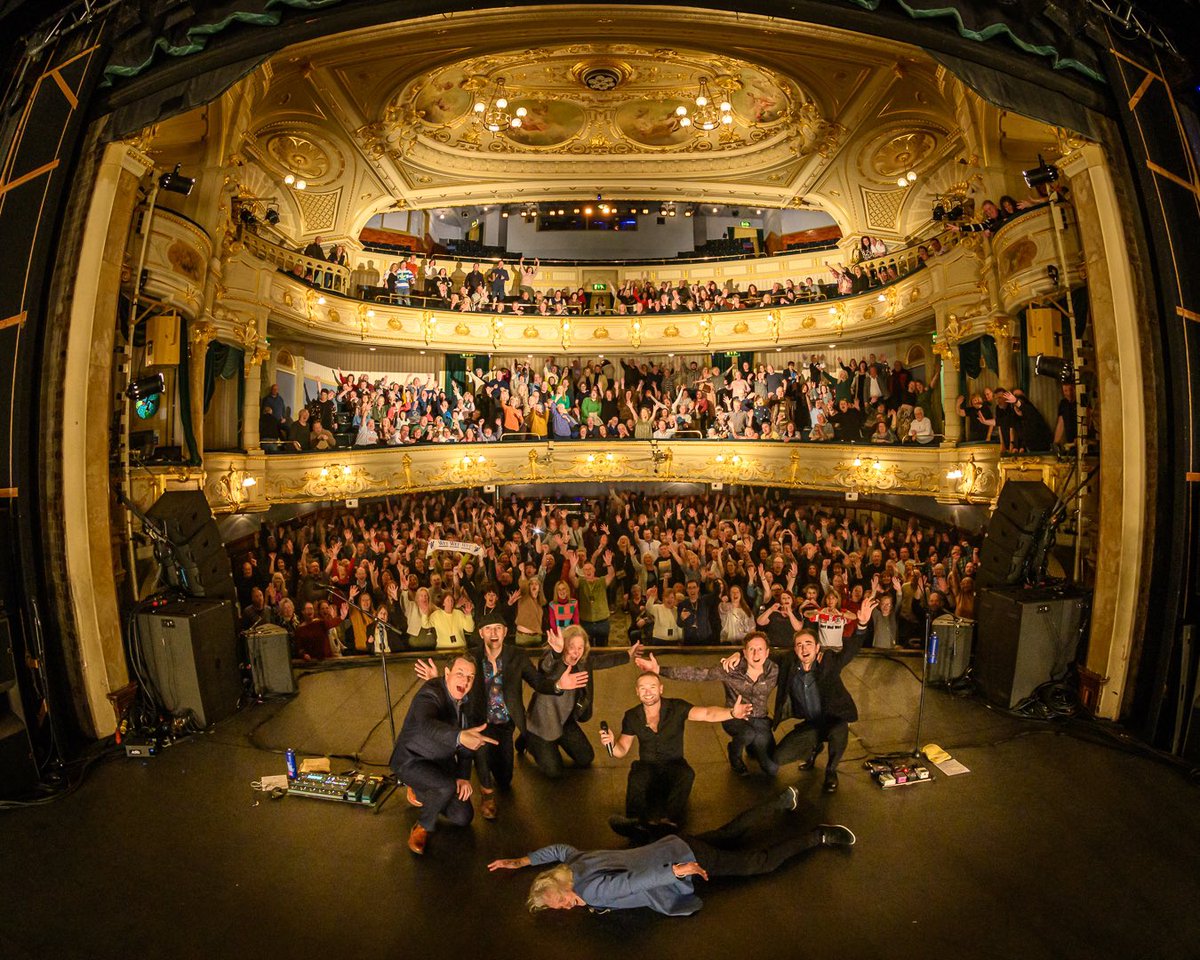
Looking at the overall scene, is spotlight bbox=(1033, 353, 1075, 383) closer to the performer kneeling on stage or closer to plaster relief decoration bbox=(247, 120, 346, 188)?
the performer kneeling on stage

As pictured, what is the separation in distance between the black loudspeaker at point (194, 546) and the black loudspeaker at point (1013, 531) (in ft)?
26.9

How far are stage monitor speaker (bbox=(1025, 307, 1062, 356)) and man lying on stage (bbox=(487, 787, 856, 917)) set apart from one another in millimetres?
6282

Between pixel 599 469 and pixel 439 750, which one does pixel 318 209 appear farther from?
pixel 439 750

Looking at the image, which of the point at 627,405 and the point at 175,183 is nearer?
the point at 175,183

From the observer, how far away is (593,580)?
8.20m

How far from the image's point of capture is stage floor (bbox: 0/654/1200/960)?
10.6 ft

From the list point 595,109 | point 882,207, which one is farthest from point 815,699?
point 882,207

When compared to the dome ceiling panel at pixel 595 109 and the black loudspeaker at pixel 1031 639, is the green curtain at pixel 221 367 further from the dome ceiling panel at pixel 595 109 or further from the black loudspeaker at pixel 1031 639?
the black loudspeaker at pixel 1031 639

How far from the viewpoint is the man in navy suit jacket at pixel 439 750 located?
3963 millimetres

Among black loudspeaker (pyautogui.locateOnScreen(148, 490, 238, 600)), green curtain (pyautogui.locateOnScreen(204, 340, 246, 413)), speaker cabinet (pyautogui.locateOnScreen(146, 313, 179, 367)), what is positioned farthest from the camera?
green curtain (pyautogui.locateOnScreen(204, 340, 246, 413))

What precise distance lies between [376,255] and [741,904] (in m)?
16.5

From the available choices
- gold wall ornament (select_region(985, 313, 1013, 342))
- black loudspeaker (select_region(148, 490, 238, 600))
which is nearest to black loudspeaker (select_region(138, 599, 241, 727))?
black loudspeaker (select_region(148, 490, 238, 600))

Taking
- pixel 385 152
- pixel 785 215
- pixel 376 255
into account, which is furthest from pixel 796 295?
pixel 376 255

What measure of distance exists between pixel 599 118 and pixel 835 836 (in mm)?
12809
